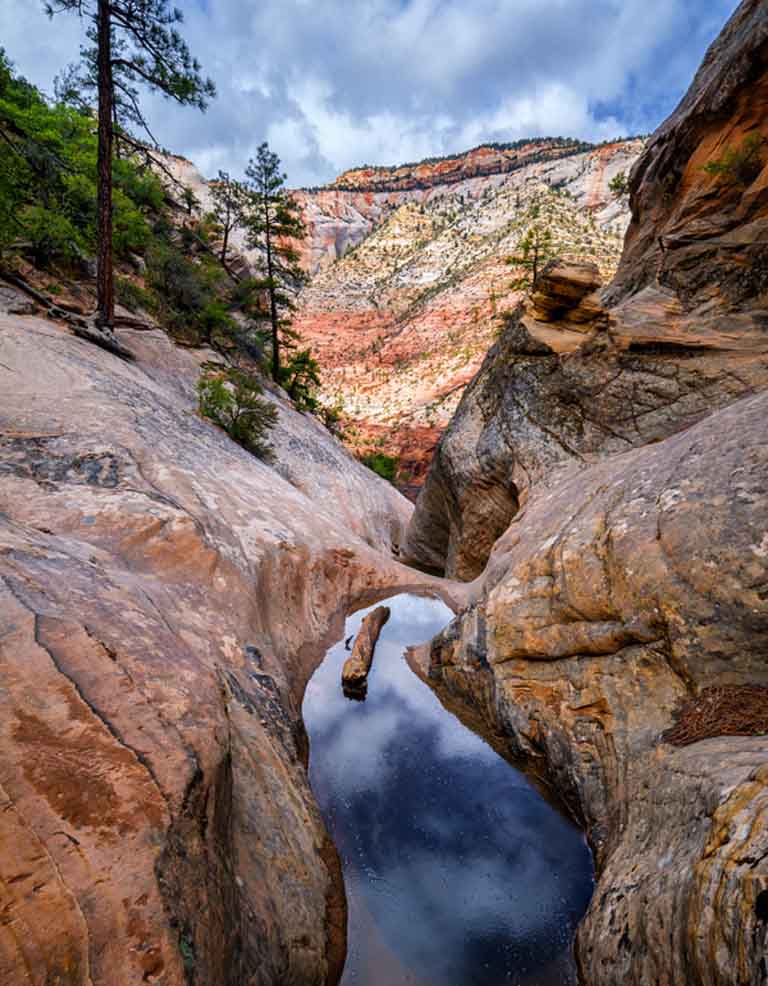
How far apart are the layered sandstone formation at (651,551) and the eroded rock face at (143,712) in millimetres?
2277

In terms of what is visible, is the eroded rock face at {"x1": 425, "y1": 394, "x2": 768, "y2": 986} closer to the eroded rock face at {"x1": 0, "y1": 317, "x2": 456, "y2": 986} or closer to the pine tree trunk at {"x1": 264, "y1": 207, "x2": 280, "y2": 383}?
the eroded rock face at {"x1": 0, "y1": 317, "x2": 456, "y2": 986}

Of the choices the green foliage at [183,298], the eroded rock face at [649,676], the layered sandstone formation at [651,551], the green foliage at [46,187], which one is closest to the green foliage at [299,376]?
the green foliage at [183,298]

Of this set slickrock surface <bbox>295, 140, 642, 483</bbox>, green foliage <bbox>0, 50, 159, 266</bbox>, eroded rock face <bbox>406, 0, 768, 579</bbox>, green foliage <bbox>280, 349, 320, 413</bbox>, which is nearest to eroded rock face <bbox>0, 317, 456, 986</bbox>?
green foliage <bbox>0, 50, 159, 266</bbox>

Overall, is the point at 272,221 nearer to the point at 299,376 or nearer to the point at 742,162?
the point at 299,376

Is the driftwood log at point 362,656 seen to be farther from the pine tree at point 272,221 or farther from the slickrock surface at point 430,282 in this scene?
the slickrock surface at point 430,282

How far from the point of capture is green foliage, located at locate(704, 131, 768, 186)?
9.16 m

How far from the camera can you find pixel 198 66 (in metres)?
8.88

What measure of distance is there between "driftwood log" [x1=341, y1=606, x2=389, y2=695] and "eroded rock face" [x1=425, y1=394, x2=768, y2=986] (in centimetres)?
113

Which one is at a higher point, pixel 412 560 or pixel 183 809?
pixel 183 809

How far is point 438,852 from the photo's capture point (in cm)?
398

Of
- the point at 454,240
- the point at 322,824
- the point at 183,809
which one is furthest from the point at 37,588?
the point at 454,240

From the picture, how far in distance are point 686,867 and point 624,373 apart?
27.7ft

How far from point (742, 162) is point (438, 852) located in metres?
14.0

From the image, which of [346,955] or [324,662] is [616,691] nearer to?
[346,955]
